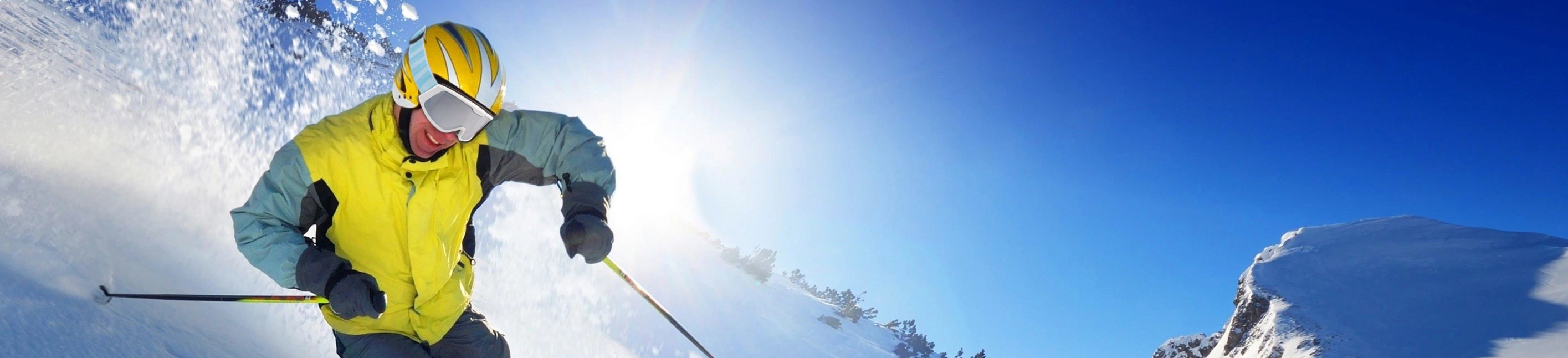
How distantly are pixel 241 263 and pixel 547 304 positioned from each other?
419 centimetres

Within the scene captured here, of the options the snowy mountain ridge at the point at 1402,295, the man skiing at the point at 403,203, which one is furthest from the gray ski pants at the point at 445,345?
the snowy mountain ridge at the point at 1402,295

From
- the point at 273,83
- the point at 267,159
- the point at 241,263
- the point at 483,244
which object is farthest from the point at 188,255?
the point at 273,83

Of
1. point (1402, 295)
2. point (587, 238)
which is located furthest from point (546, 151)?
point (1402, 295)

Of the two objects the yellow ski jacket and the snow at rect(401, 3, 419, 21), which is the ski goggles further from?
the snow at rect(401, 3, 419, 21)

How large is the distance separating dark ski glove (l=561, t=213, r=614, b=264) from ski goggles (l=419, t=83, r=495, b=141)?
0.60 metres

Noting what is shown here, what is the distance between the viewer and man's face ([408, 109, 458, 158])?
265 cm

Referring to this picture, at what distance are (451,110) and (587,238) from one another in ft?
2.64

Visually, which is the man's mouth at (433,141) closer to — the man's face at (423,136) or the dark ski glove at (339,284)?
the man's face at (423,136)

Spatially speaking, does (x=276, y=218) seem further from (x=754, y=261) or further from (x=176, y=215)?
(x=754, y=261)

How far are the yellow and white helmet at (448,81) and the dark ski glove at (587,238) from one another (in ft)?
1.97

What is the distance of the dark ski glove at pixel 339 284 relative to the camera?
2420 mm

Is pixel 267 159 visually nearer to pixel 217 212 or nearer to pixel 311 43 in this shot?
pixel 217 212

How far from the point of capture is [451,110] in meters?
2.65

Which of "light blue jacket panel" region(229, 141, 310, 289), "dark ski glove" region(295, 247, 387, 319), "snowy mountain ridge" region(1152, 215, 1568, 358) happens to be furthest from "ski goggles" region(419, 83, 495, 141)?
"snowy mountain ridge" region(1152, 215, 1568, 358)
